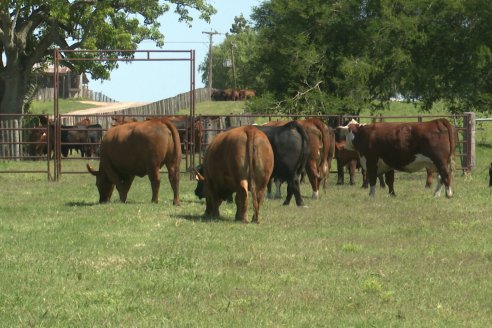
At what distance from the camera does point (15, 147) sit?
3541 cm

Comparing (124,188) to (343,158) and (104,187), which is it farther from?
(343,158)

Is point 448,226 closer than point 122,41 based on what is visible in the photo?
Yes

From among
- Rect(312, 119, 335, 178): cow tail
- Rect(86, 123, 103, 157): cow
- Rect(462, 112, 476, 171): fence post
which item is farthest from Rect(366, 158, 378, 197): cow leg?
Rect(86, 123, 103, 157): cow

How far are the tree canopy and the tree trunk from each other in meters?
8.95

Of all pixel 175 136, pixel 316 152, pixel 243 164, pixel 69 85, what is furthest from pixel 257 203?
pixel 69 85

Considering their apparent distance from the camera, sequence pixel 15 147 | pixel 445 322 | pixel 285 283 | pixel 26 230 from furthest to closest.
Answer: pixel 15 147 → pixel 26 230 → pixel 285 283 → pixel 445 322

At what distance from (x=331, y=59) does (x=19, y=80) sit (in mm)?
11392

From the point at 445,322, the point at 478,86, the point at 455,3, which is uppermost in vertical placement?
the point at 455,3

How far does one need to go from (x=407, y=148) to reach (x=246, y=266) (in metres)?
10.2

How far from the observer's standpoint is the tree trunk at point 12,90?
39.9 metres

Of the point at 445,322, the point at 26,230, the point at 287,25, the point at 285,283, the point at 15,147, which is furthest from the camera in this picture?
the point at 287,25

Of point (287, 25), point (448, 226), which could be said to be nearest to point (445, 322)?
point (448, 226)

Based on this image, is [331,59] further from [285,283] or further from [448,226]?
[285,283]

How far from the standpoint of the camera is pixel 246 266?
10.8 m
